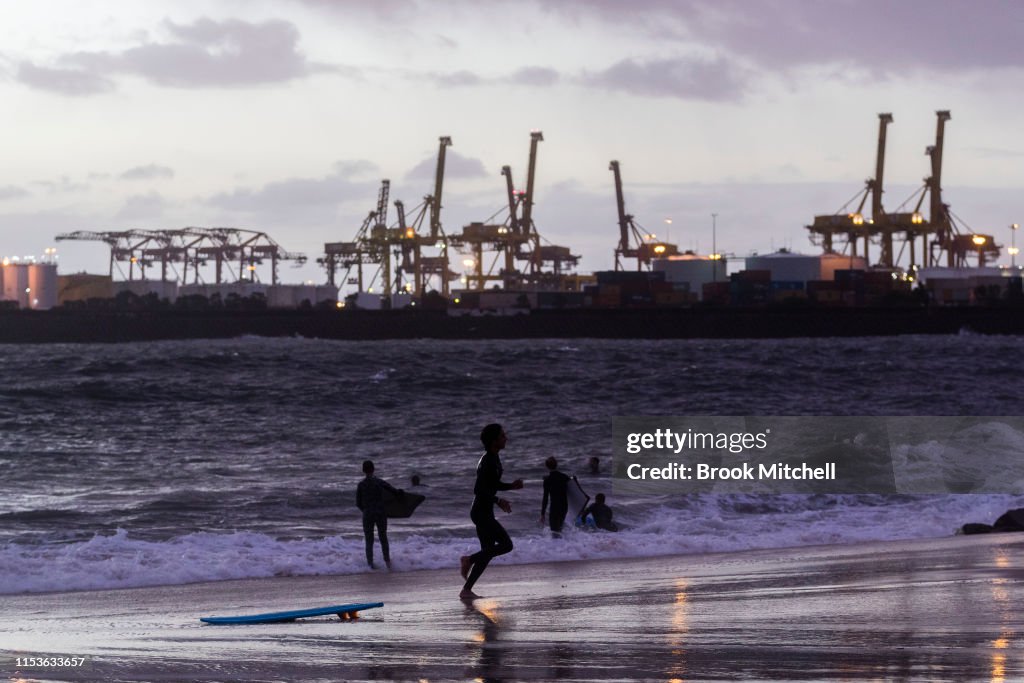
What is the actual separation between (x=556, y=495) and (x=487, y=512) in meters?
5.98

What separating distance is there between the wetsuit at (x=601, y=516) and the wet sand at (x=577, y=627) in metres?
3.87

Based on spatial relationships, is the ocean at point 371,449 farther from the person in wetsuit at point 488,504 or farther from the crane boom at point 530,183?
the crane boom at point 530,183

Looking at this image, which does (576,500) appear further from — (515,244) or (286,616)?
A: (515,244)

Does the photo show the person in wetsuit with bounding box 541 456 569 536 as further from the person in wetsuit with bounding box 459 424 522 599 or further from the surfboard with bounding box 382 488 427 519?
the person in wetsuit with bounding box 459 424 522 599

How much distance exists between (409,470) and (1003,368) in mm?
39631

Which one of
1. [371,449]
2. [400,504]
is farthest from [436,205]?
[400,504]

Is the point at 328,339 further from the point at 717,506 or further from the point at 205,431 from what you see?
the point at 717,506

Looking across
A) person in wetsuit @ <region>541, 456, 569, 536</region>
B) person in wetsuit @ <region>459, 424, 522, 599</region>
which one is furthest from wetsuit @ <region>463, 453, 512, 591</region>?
person in wetsuit @ <region>541, 456, 569, 536</region>

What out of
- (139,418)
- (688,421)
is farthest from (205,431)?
(688,421)

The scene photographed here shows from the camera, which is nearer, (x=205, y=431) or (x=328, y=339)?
(x=205, y=431)

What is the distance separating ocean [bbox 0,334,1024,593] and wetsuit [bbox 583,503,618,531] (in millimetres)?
457

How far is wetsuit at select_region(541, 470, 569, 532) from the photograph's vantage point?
50.6 ft

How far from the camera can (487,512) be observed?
955 centimetres

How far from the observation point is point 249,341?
9494 cm
